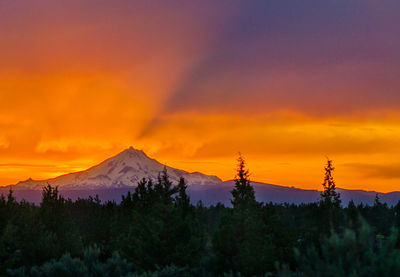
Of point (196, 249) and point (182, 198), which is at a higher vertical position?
point (182, 198)

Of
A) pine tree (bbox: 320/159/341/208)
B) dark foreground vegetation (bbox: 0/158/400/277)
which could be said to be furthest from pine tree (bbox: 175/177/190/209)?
pine tree (bbox: 320/159/341/208)

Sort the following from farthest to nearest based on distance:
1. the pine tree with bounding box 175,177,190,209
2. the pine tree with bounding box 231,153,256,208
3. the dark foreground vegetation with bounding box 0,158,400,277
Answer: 1. the pine tree with bounding box 231,153,256,208
2. the pine tree with bounding box 175,177,190,209
3. the dark foreground vegetation with bounding box 0,158,400,277

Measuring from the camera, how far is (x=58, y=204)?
32.8m

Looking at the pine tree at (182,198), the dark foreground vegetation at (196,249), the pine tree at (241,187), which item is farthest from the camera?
the pine tree at (241,187)

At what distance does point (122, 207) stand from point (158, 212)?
22804 millimetres

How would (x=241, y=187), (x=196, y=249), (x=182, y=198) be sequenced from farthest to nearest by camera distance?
(x=241, y=187)
(x=182, y=198)
(x=196, y=249)

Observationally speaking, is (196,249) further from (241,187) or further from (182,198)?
(241,187)

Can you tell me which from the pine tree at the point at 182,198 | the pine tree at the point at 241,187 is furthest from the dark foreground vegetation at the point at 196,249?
the pine tree at the point at 241,187

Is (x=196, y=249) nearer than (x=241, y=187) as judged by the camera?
Yes

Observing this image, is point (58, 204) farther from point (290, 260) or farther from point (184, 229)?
point (290, 260)

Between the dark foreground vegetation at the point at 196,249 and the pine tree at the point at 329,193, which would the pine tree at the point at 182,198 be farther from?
the pine tree at the point at 329,193

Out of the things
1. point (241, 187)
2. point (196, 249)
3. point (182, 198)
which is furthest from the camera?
point (241, 187)

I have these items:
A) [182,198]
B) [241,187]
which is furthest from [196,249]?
[241,187]

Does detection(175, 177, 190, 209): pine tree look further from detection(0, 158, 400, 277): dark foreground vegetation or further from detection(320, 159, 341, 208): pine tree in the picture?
detection(320, 159, 341, 208): pine tree
